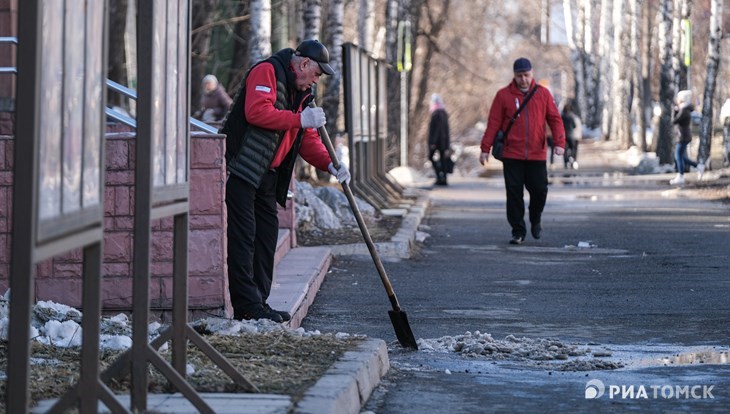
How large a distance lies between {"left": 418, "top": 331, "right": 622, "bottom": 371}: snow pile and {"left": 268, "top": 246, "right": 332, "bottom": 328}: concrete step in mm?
955

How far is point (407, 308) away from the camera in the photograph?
11.2 metres

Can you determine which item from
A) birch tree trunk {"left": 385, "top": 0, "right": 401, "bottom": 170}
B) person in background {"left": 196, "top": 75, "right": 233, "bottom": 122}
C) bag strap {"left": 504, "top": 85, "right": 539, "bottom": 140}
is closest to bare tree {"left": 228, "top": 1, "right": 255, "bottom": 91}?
birch tree trunk {"left": 385, "top": 0, "right": 401, "bottom": 170}

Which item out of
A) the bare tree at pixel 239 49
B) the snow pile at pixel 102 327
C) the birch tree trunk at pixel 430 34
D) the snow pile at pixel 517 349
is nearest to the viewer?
the snow pile at pixel 102 327

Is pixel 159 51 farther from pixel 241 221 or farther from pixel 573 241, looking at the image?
pixel 573 241

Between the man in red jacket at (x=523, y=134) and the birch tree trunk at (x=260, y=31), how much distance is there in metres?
3.34

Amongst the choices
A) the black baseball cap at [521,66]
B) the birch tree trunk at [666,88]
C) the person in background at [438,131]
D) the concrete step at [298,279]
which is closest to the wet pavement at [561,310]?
the concrete step at [298,279]

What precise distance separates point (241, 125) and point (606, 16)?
5894 centimetres

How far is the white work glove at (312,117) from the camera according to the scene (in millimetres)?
8695

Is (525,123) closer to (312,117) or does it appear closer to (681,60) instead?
(312,117)

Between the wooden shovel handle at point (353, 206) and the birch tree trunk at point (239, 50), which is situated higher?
the birch tree trunk at point (239, 50)

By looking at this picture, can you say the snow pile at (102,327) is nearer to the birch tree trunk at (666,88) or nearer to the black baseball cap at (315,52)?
the black baseball cap at (315,52)

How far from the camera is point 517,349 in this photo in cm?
891

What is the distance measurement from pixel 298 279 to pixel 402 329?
2.45 meters

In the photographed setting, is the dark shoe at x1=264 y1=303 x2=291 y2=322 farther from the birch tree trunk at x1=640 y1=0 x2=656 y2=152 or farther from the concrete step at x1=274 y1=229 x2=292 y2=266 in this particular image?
the birch tree trunk at x1=640 y1=0 x2=656 y2=152
